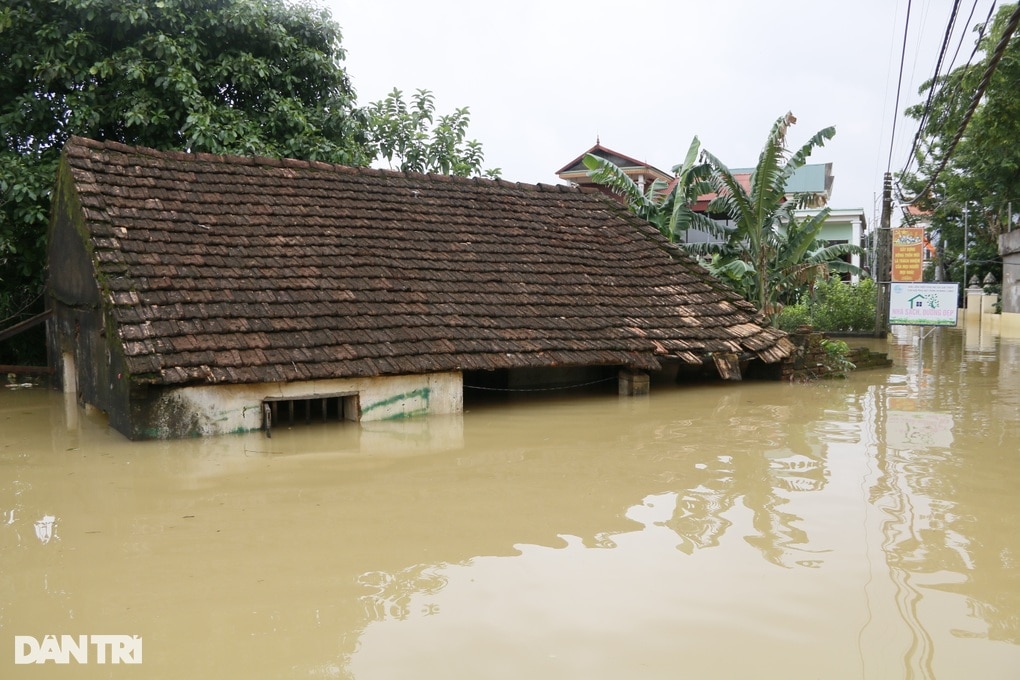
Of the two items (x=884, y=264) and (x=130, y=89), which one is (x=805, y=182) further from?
(x=130, y=89)

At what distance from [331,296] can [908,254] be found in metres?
15.3

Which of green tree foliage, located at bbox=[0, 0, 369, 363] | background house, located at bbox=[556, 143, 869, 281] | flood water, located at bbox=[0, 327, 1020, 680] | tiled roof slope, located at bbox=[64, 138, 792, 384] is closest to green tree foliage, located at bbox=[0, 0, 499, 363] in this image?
green tree foliage, located at bbox=[0, 0, 369, 363]

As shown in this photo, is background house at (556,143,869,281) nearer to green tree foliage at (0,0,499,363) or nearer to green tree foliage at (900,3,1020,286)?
green tree foliage at (900,3,1020,286)

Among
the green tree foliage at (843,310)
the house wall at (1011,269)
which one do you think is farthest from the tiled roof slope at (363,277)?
the house wall at (1011,269)

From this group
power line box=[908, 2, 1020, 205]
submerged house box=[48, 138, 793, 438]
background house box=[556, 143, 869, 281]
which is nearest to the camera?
power line box=[908, 2, 1020, 205]

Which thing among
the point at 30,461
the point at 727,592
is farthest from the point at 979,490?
the point at 30,461

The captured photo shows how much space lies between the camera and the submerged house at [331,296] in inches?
350

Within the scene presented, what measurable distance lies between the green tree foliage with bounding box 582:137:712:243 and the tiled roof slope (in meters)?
3.55

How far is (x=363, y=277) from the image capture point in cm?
1061

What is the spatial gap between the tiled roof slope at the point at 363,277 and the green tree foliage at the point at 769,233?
3432mm

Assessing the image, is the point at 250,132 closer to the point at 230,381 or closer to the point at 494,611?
the point at 230,381

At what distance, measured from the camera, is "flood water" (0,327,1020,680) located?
4039 millimetres

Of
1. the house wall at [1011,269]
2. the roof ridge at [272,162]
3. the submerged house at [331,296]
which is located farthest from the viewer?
the house wall at [1011,269]

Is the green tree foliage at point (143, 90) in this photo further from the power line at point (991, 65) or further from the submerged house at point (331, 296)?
the power line at point (991, 65)
